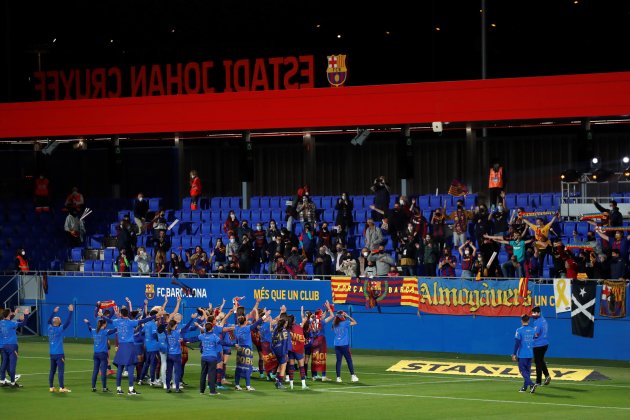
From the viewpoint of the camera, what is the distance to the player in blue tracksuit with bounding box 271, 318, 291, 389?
1095 inches

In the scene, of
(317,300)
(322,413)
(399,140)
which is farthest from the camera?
(399,140)

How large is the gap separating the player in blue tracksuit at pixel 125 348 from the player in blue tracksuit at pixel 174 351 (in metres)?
0.77

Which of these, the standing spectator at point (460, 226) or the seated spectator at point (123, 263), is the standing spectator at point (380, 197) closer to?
the standing spectator at point (460, 226)

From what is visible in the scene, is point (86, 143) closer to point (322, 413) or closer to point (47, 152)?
point (47, 152)

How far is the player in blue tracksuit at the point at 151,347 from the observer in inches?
1104

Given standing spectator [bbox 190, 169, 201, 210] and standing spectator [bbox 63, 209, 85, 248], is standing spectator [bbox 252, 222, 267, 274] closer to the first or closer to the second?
standing spectator [bbox 190, 169, 201, 210]

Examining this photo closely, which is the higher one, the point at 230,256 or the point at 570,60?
the point at 570,60

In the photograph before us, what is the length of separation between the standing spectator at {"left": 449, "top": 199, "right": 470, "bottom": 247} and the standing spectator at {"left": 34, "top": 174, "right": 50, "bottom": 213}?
1691cm

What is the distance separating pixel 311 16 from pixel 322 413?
22989mm

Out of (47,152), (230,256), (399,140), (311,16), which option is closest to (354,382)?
(230,256)

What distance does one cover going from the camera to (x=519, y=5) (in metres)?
40.3

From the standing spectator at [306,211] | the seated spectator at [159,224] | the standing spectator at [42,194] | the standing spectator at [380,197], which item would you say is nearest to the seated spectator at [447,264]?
the standing spectator at [380,197]

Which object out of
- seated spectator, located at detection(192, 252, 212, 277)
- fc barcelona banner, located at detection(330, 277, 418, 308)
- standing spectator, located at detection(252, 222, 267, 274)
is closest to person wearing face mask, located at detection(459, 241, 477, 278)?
fc barcelona banner, located at detection(330, 277, 418, 308)

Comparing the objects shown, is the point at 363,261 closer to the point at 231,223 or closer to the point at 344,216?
the point at 344,216
